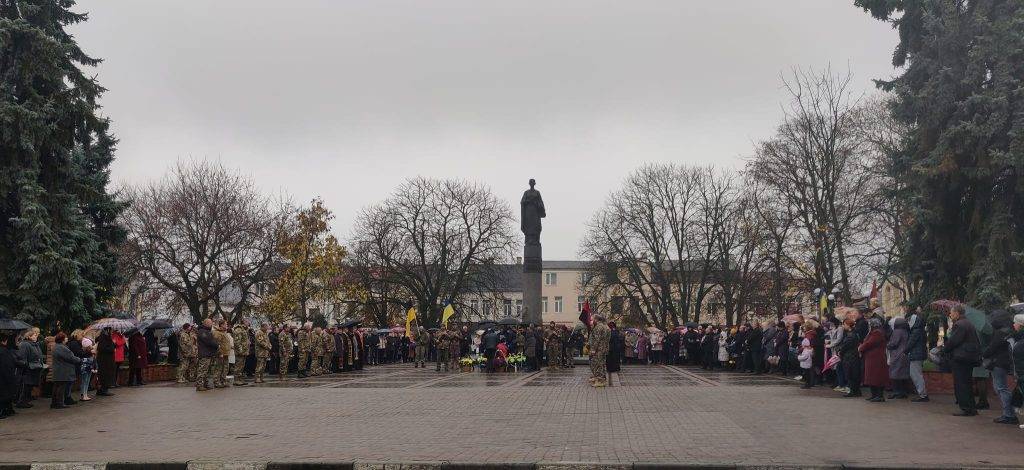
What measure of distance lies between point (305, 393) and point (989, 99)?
54.1ft

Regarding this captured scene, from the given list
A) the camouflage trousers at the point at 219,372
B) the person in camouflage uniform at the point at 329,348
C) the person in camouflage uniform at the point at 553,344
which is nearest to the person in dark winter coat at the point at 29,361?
the camouflage trousers at the point at 219,372

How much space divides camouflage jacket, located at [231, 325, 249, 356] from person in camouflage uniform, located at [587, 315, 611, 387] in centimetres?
1049

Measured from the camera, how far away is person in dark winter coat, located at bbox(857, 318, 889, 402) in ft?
57.7

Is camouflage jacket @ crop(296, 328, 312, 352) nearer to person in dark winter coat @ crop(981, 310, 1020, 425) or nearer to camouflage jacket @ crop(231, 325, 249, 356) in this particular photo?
camouflage jacket @ crop(231, 325, 249, 356)

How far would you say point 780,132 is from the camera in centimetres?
4169

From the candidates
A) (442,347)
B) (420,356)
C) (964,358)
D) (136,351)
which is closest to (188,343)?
(136,351)

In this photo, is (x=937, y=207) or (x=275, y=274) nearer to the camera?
(x=937, y=207)

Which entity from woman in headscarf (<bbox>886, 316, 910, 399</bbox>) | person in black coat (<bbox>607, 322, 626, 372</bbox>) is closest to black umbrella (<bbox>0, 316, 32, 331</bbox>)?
person in black coat (<bbox>607, 322, 626, 372</bbox>)

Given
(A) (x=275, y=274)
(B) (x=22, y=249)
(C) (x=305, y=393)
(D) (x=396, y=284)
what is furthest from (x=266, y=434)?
(D) (x=396, y=284)

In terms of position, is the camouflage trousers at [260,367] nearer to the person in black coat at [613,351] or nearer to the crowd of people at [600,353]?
the crowd of people at [600,353]

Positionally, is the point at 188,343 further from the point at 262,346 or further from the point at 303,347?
the point at 303,347

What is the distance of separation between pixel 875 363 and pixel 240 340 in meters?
17.3

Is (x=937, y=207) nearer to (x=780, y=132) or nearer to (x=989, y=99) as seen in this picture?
(x=989, y=99)

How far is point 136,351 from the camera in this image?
81.7 ft
